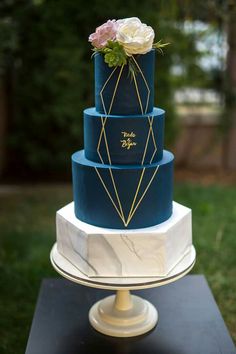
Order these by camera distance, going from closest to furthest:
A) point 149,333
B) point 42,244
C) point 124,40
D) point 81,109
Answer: point 124,40 → point 149,333 → point 42,244 → point 81,109

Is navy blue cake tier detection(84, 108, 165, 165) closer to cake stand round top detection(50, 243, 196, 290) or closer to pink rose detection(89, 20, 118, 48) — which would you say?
pink rose detection(89, 20, 118, 48)

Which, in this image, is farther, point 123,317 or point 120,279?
point 123,317

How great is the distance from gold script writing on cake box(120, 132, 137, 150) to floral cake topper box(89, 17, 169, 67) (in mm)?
303

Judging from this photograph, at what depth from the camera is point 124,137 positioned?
2240 mm

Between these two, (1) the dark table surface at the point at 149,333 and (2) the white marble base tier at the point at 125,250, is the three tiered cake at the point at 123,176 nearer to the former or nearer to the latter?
(2) the white marble base tier at the point at 125,250

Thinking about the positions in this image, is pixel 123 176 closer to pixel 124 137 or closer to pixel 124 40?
pixel 124 137

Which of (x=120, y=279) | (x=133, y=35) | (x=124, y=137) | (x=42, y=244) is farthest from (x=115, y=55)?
(x=42, y=244)

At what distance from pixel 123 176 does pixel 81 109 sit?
3.11 metres

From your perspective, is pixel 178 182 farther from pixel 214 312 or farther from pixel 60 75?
pixel 214 312

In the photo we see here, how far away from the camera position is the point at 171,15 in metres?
5.18

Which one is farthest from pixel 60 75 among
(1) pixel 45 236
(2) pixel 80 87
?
(1) pixel 45 236

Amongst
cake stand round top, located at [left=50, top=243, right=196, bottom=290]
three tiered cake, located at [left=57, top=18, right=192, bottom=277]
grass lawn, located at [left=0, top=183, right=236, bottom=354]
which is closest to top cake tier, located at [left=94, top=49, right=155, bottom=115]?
three tiered cake, located at [left=57, top=18, right=192, bottom=277]

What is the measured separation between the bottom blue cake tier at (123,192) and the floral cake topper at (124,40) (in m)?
0.47

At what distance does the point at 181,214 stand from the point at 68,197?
111 inches
